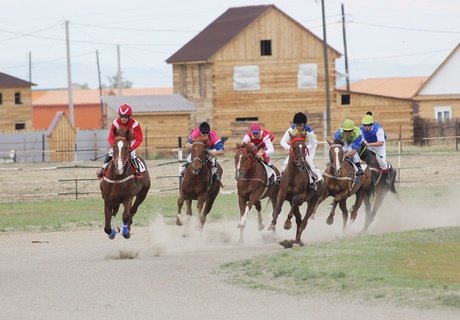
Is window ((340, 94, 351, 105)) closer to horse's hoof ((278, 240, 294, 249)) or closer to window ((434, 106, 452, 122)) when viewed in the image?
window ((434, 106, 452, 122))

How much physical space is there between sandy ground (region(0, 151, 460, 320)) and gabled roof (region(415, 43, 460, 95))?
6139 cm

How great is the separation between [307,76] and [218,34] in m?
7.09

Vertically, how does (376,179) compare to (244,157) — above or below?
below

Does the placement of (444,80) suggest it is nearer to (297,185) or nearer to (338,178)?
(338,178)

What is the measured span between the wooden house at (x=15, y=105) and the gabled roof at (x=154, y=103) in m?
16.6

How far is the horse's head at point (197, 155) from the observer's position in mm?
24688

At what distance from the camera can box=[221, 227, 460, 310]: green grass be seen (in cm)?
1611

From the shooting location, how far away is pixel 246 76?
7962cm

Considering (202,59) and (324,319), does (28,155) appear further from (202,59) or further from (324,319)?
(324,319)

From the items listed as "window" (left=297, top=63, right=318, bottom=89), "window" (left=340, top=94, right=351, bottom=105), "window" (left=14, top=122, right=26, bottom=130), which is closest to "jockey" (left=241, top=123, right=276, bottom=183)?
"window" (left=297, top=63, right=318, bottom=89)

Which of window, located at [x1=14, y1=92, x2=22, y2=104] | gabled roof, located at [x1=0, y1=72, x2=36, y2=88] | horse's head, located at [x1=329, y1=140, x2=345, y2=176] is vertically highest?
gabled roof, located at [x1=0, y1=72, x2=36, y2=88]

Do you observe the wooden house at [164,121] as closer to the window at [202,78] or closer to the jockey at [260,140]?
the window at [202,78]

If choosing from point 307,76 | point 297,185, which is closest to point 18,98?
point 307,76

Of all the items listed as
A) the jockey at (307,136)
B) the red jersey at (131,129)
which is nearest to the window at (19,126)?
the jockey at (307,136)
